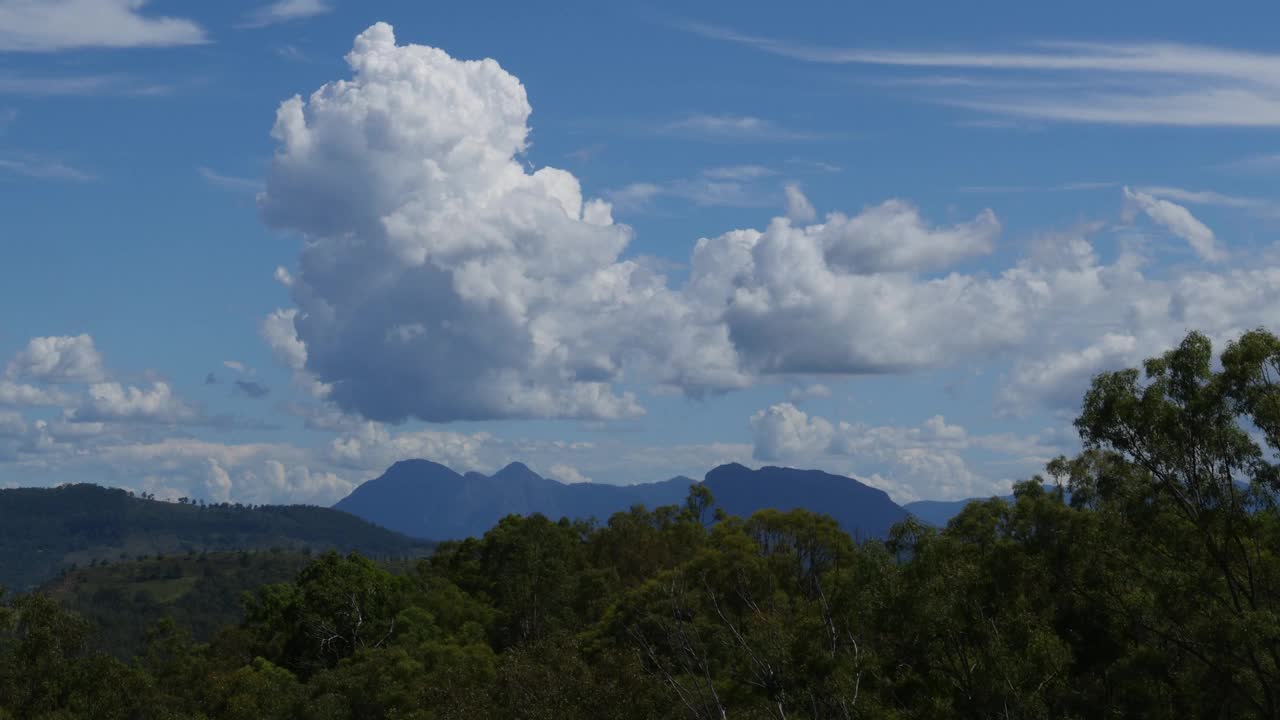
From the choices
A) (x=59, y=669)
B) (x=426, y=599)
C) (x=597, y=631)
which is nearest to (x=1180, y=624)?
(x=59, y=669)

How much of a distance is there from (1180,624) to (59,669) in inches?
1719

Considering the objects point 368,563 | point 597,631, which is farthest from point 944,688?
point 368,563

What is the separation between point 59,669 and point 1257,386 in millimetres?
46909

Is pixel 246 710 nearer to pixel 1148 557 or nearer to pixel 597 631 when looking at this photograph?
pixel 597 631

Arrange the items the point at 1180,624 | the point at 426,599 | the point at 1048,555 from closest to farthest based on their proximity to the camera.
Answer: the point at 1180,624 → the point at 1048,555 → the point at 426,599

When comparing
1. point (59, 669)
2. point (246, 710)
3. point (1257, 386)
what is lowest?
point (246, 710)

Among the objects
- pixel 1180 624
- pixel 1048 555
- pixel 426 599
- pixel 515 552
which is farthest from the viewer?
pixel 515 552

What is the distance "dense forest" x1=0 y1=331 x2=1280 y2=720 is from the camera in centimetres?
3516

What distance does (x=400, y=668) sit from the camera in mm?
70062

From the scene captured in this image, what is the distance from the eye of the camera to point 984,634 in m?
38.2

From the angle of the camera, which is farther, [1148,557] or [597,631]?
[597,631]

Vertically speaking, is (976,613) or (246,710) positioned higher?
(976,613)

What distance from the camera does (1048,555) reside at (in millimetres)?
44500

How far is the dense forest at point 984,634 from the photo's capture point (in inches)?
1384
